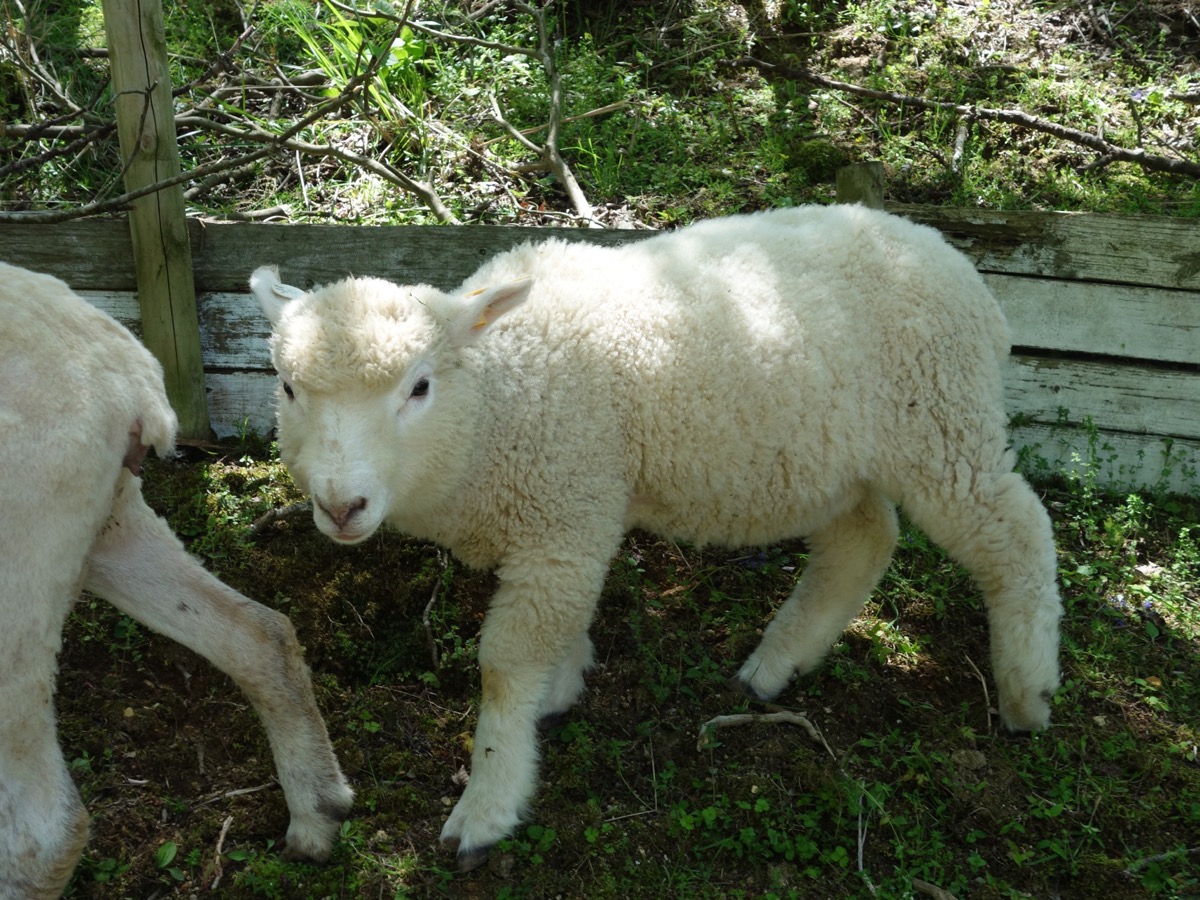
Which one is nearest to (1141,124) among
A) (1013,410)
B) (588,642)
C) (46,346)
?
(1013,410)

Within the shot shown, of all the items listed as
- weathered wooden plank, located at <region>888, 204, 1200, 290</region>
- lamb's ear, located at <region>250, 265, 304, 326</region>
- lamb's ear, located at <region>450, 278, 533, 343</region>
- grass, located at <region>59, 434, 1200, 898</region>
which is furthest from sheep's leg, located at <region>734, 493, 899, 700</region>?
lamb's ear, located at <region>250, 265, 304, 326</region>

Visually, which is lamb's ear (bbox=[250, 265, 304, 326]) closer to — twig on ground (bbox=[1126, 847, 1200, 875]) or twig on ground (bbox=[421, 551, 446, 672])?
twig on ground (bbox=[421, 551, 446, 672])

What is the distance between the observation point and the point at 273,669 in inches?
131

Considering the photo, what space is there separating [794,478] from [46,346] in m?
2.36

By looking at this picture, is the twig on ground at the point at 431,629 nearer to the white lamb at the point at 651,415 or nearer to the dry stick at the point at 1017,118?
the white lamb at the point at 651,415

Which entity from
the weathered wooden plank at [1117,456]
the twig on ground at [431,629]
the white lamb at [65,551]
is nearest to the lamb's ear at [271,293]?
the white lamb at [65,551]

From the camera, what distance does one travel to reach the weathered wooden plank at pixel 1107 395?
4.98 metres

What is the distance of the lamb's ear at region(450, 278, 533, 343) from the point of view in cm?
342

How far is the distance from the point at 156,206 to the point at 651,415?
101 inches

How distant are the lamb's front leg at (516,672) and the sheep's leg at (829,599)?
3.13 feet

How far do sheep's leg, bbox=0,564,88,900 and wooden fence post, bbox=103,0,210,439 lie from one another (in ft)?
7.41

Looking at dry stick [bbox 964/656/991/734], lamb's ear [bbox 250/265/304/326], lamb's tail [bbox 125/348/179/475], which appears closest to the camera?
lamb's tail [bbox 125/348/179/475]

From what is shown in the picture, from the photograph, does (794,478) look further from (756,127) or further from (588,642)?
(756,127)

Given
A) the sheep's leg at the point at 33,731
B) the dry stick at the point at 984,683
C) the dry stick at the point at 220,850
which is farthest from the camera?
the dry stick at the point at 984,683
